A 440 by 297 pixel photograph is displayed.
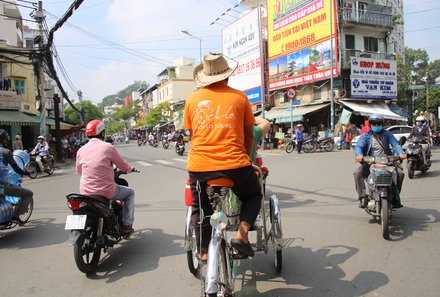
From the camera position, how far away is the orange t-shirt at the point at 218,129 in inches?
106

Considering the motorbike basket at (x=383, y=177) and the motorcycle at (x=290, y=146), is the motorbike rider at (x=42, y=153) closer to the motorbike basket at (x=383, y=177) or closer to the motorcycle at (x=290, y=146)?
the motorcycle at (x=290, y=146)

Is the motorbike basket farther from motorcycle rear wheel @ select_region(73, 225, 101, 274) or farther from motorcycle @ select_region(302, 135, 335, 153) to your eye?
motorcycle @ select_region(302, 135, 335, 153)

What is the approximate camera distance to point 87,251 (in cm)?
386

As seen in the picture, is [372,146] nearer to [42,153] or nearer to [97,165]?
[97,165]

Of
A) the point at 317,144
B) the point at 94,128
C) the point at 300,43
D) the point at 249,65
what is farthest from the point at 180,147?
the point at 94,128

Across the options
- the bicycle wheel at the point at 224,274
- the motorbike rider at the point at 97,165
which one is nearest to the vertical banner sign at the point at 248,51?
the motorbike rider at the point at 97,165

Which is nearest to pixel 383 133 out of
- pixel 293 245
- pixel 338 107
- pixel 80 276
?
pixel 293 245

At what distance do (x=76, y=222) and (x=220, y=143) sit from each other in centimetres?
193

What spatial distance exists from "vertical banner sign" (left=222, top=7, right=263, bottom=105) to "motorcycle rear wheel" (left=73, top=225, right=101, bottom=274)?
90.0 ft

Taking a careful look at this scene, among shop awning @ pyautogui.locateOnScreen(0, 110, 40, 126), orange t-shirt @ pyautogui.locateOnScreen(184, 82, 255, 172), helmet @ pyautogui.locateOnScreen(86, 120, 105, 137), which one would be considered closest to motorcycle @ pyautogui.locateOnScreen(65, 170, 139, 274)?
helmet @ pyautogui.locateOnScreen(86, 120, 105, 137)

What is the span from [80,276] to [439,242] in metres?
4.05

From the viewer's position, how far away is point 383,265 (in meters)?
3.63

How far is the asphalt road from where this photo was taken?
3283 mm

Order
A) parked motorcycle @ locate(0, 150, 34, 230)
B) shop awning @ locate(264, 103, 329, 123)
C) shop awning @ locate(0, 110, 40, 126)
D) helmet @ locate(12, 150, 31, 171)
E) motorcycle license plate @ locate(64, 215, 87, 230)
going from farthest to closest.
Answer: shop awning @ locate(264, 103, 329, 123) < shop awning @ locate(0, 110, 40, 126) < helmet @ locate(12, 150, 31, 171) < parked motorcycle @ locate(0, 150, 34, 230) < motorcycle license plate @ locate(64, 215, 87, 230)
